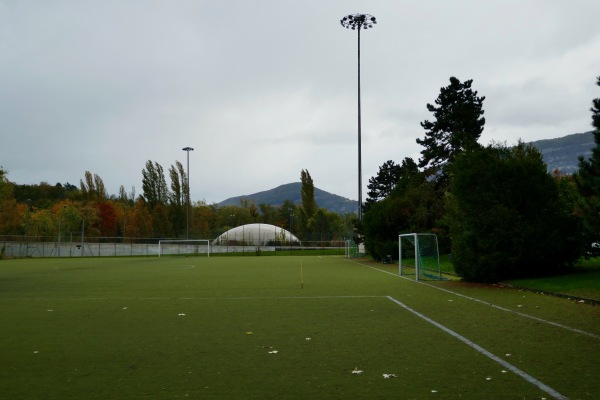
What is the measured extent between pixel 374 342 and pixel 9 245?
58.4m

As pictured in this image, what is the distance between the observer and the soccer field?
5.18m

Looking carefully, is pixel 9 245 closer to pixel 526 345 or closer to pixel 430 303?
pixel 430 303

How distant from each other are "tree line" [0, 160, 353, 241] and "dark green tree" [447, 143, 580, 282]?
47.1m

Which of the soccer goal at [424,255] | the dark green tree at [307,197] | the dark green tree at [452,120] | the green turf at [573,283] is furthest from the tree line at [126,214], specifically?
the green turf at [573,283]

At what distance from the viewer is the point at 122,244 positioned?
212 feet

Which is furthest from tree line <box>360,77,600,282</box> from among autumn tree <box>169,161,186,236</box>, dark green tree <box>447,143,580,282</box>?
autumn tree <box>169,161,186,236</box>

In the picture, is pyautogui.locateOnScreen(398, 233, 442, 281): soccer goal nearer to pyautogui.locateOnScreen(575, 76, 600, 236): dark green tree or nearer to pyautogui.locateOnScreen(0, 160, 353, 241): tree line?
pyautogui.locateOnScreen(575, 76, 600, 236): dark green tree

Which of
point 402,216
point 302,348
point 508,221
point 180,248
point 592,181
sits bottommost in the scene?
point 180,248

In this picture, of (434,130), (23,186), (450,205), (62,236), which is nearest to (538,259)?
(450,205)

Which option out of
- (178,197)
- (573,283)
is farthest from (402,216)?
(178,197)

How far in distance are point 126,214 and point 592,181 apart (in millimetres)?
89320

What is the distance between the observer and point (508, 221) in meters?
16.2

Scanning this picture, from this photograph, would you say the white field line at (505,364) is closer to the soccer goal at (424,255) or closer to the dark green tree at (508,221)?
the dark green tree at (508,221)

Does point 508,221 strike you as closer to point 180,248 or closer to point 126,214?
point 180,248
